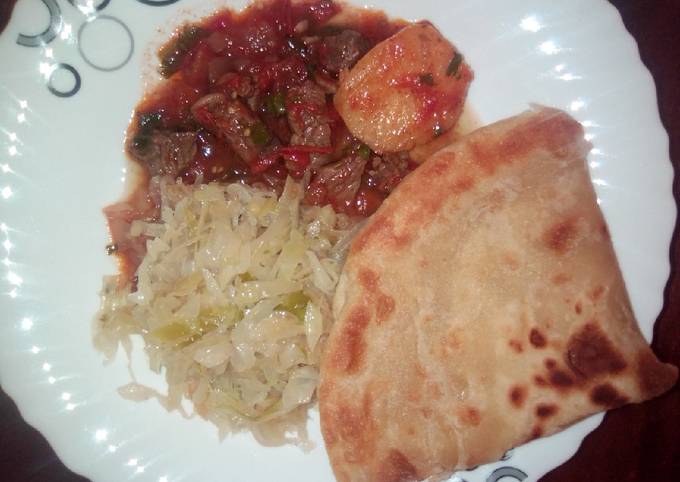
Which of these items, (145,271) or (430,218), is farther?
(145,271)

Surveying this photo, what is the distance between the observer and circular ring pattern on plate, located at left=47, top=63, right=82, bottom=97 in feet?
12.5

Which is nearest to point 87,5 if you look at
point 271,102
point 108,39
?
point 108,39

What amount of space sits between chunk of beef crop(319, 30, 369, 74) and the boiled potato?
90 mm

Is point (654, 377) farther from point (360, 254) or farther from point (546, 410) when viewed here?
point (360, 254)

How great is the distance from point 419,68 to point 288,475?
10.2 feet

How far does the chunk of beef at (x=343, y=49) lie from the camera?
395 cm

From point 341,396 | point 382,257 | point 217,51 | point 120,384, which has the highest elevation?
point 217,51

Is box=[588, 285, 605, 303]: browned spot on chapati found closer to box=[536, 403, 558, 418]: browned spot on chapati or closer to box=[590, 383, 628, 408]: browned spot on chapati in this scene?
box=[590, 383, 628, 408]: browned spot on chapati

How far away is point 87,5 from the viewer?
376 cm

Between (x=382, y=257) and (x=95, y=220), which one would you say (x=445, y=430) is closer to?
(x=382, y=257)

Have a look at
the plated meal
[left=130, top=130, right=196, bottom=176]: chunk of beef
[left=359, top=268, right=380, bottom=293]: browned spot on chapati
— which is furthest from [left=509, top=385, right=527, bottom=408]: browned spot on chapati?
[left=130, top=130, right=196, bottom=176]: chunk of beef

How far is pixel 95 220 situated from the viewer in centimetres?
404

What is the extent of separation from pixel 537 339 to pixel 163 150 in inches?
113

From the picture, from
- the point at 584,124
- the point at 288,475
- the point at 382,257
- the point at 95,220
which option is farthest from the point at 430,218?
the point at 95,220
